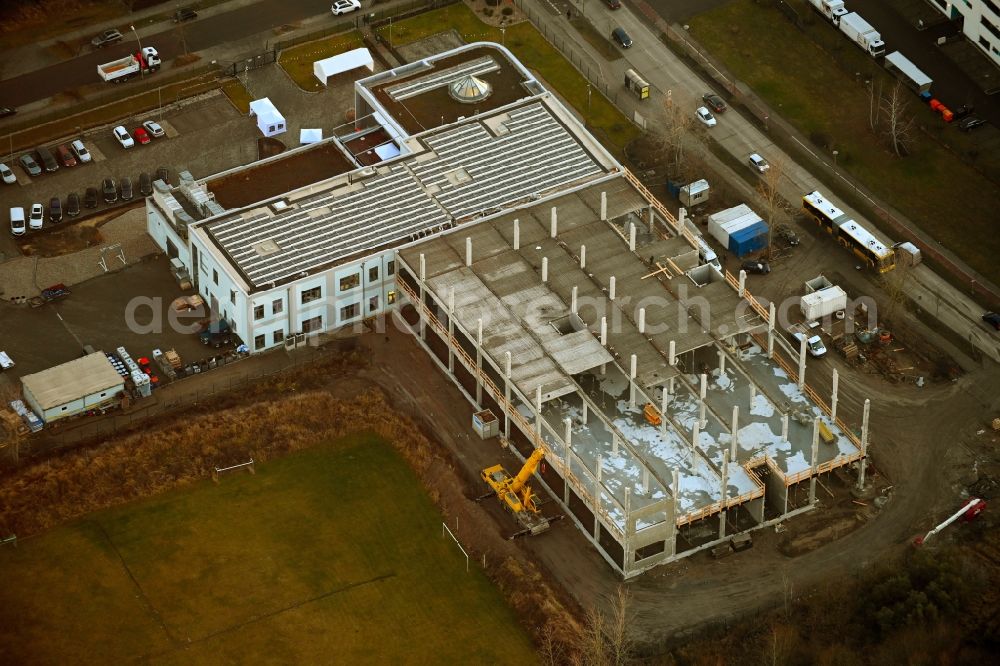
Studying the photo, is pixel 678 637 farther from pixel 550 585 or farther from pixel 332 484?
pixel 332 484

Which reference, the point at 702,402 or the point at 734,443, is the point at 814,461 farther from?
the point at 702,402

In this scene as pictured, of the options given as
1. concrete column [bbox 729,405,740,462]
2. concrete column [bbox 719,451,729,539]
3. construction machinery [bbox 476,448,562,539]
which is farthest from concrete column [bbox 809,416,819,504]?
construction machinery [bbox 476,448,562,539]

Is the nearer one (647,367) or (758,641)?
(758,641)

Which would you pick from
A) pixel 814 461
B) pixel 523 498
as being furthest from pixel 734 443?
pixel 523 498

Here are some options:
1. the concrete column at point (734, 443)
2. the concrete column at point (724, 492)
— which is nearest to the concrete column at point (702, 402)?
the concrete column at point (734, 443)

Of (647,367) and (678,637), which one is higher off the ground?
(647,367)

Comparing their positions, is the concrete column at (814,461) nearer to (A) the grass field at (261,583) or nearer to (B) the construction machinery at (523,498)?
(B) the construction machinery at (523,498)

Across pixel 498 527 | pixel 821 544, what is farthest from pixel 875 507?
pixel 498 527
